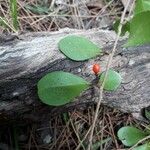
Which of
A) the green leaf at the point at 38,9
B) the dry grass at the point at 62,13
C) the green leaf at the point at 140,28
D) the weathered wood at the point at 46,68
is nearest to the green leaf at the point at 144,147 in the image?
the weathered wood at the point at 46,68

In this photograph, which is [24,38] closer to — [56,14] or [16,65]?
[16,65]

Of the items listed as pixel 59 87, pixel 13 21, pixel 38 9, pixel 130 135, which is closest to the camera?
pixel 59 87

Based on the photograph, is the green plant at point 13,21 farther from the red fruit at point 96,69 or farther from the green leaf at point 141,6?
the green leaf at point 141,6

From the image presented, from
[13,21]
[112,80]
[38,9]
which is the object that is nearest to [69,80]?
[112,80]

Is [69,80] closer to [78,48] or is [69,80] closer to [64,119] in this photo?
[78,48]

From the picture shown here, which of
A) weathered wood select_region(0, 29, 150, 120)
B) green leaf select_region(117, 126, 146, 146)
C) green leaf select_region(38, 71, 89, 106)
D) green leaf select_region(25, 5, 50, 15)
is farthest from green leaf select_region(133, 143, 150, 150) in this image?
green leaf select_region(25, 5, 50, 15)

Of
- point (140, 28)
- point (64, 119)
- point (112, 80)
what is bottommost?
point (64, 119)

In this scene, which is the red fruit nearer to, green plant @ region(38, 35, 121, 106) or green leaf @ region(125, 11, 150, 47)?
green plant @ region(38, 35, 121, 106)

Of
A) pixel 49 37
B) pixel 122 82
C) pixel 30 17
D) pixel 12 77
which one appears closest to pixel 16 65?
pixel 12 77
